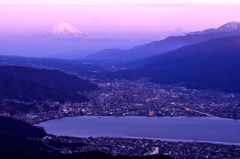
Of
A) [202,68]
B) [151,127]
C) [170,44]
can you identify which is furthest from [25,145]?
[170,44]

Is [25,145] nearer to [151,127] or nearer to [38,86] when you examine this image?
[151,127]

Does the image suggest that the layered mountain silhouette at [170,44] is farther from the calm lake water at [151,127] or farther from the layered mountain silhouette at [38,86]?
the calm lake water at [151,127]

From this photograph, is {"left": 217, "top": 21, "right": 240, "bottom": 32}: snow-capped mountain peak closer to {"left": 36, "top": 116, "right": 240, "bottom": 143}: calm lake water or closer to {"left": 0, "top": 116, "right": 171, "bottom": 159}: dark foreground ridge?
{"left": 36, "top": 116, "right": 240, "bottom": 143}: calm lake water

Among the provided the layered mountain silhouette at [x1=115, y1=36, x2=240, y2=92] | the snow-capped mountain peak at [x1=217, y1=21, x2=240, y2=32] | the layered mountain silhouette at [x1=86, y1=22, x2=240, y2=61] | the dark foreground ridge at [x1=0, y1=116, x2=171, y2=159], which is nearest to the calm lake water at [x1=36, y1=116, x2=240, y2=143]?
the dark foreground ridge at [x1=0, y1=116, x2=171, y2=159]

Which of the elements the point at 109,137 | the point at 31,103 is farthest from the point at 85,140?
the point at 31,103

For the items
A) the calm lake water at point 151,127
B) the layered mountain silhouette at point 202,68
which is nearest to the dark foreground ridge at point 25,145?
the calm lake water at point 151,127

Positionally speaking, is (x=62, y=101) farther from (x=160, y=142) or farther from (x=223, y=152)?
(x=223, y=152)
